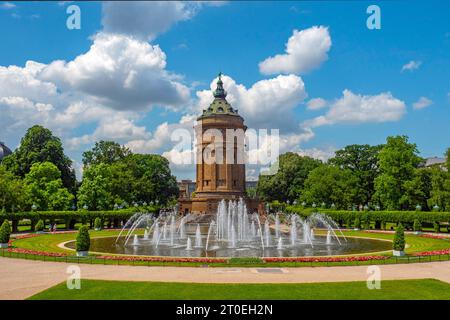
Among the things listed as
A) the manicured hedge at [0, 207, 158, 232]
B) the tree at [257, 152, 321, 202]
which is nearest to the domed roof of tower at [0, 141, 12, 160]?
the manicured hedge at [0, 207, 158, 232]

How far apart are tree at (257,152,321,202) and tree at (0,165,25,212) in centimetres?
5653

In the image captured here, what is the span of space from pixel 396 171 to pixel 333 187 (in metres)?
12.8

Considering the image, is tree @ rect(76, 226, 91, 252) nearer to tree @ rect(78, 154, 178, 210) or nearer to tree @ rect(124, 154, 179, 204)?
tree @ rect(78, 154, 178, 210)

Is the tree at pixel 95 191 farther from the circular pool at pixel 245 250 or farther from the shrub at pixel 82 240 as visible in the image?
the shrub at pixel 82 240

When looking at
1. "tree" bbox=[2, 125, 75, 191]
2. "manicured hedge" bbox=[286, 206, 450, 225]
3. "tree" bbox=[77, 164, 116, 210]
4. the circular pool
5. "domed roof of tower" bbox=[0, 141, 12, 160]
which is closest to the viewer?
the circular pool

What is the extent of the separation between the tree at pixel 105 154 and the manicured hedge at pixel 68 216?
22.4 m

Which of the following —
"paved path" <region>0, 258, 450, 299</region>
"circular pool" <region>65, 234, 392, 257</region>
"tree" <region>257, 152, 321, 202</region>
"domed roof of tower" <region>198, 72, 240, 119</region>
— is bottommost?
"circular pool" <region>65, 234, 392, 257</region>

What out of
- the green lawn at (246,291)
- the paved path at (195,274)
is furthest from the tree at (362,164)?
the green lawn at (246,291)

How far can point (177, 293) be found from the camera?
54.5 ft

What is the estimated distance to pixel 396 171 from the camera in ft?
200

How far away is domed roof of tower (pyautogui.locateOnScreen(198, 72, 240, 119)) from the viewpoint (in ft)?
273

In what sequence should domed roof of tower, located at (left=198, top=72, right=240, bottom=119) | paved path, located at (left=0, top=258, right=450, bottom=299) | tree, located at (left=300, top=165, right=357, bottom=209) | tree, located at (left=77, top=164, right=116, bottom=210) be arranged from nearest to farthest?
paved path, located at (left=0, top=258, right=450, bottom=299), tree, located at (left=77, top=164, right=116, bottom=210), tree, located at (left=300, top=165, right=357, bottom=209), domed roof of tower, located at (left=198, top=72, right=240, bottom=119)
